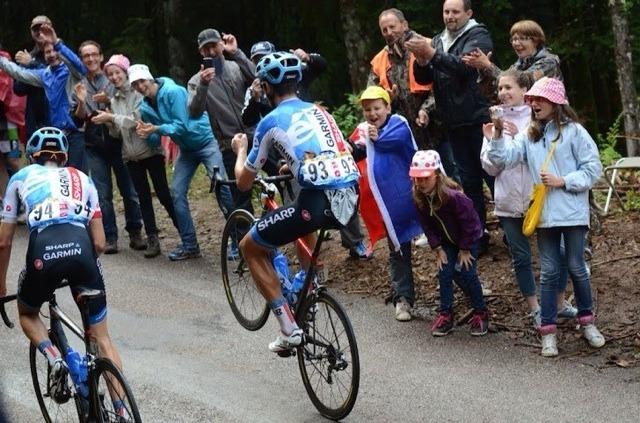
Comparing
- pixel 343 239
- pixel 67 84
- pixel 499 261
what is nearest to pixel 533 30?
pixel 499 261

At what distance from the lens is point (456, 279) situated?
9.12 metres

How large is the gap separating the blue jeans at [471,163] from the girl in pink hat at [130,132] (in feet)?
11.9

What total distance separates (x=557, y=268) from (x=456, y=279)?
0.95m

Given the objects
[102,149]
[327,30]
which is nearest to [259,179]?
[102,149]

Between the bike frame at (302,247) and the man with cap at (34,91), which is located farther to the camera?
the man with cap at (34,91)

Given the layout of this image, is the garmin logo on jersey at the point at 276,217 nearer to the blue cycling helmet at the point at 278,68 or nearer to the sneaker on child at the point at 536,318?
the blue cycling helmet at the point at 278,68

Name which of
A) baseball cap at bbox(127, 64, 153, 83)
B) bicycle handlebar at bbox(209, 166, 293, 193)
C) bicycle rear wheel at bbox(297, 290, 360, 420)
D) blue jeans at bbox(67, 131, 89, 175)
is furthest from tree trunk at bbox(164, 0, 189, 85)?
bicycle rear wheel at bbox(297, 290, 360, 420)

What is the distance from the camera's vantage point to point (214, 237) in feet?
43.6

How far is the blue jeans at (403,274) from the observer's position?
9609mm

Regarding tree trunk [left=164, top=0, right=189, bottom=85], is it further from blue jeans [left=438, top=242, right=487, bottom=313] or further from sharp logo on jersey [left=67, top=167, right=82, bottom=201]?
sharp logo on jersey [left=67, top=167, right=82, bottom=201]

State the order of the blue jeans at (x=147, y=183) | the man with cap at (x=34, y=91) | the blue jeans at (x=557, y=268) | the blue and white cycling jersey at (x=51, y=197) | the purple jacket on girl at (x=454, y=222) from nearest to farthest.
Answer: the blue and white cycling jersey at (x=51, y=197)
the blue jeans at (x=557, y=268)
the purple jacket on girl at (x=454, y=222)
the blue jeans at (x=147, y=183)
the man with cap at (x=34, y=91)

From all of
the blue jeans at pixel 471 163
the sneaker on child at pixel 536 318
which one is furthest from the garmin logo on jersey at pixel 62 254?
the blue jeans at pixel 471 163

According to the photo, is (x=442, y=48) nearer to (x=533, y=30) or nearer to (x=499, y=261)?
(x=533, y=30)

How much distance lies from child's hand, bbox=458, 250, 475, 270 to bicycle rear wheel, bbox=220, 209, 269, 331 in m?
1.64
